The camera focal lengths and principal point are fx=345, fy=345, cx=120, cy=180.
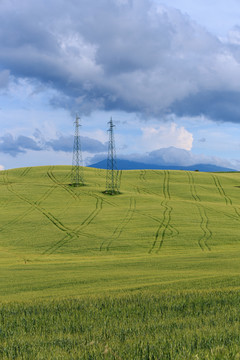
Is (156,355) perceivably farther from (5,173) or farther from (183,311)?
(5,173)

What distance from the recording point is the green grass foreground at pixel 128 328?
4688mm

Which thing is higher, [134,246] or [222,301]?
[222,301]

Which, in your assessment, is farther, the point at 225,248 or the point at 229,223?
the point at 229,223

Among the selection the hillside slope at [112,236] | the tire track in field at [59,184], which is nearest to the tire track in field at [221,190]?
the hillside slope at [112,236]

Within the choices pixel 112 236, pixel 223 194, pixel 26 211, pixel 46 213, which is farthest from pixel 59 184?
pixel 112 236

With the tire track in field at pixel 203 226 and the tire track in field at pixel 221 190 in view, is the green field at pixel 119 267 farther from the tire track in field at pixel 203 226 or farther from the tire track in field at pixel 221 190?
the tire track in field at pixel 221 190

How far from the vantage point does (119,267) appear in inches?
864

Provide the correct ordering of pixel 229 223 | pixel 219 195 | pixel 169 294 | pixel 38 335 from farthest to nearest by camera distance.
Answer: pixel 219 195, pixel 229 223, pixel 169 294, pixel 38 335

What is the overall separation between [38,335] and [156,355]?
2.38 m

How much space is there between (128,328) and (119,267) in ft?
53.4

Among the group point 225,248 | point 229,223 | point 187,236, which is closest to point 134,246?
point 187,236

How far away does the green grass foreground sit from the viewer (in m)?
4.69

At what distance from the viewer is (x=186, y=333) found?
210 inches

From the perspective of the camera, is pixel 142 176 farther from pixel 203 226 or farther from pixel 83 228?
pixel 83 228
